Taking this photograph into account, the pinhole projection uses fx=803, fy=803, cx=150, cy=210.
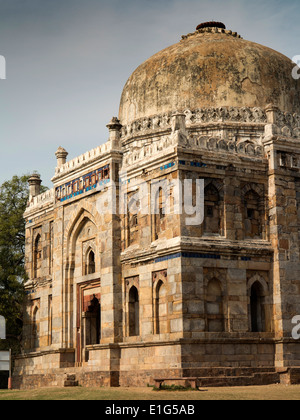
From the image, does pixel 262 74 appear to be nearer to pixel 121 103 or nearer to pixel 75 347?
pixel 121 103

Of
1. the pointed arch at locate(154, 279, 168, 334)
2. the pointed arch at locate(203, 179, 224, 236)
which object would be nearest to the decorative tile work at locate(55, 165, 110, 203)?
the pointed arch at locate(203, 179, 224, 236)

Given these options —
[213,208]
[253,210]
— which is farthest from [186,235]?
[253,210]

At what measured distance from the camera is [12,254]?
120 feet

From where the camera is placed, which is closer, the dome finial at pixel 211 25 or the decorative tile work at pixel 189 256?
the decorative tile work at pixel 189 256

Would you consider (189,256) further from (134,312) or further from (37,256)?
(37,256)

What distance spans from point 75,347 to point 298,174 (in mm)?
10377

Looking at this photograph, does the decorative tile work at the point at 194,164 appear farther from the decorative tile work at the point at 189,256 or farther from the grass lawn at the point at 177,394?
the grass lawn at the point at 177,394

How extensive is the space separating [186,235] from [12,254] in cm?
1352

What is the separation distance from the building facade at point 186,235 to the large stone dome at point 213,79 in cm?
5

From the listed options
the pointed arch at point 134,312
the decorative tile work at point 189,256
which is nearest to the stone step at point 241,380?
the decorative tile work at point 189,256

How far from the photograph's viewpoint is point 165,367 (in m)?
24.5

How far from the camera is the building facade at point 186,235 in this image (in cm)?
2511

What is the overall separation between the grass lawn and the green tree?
10.6m
